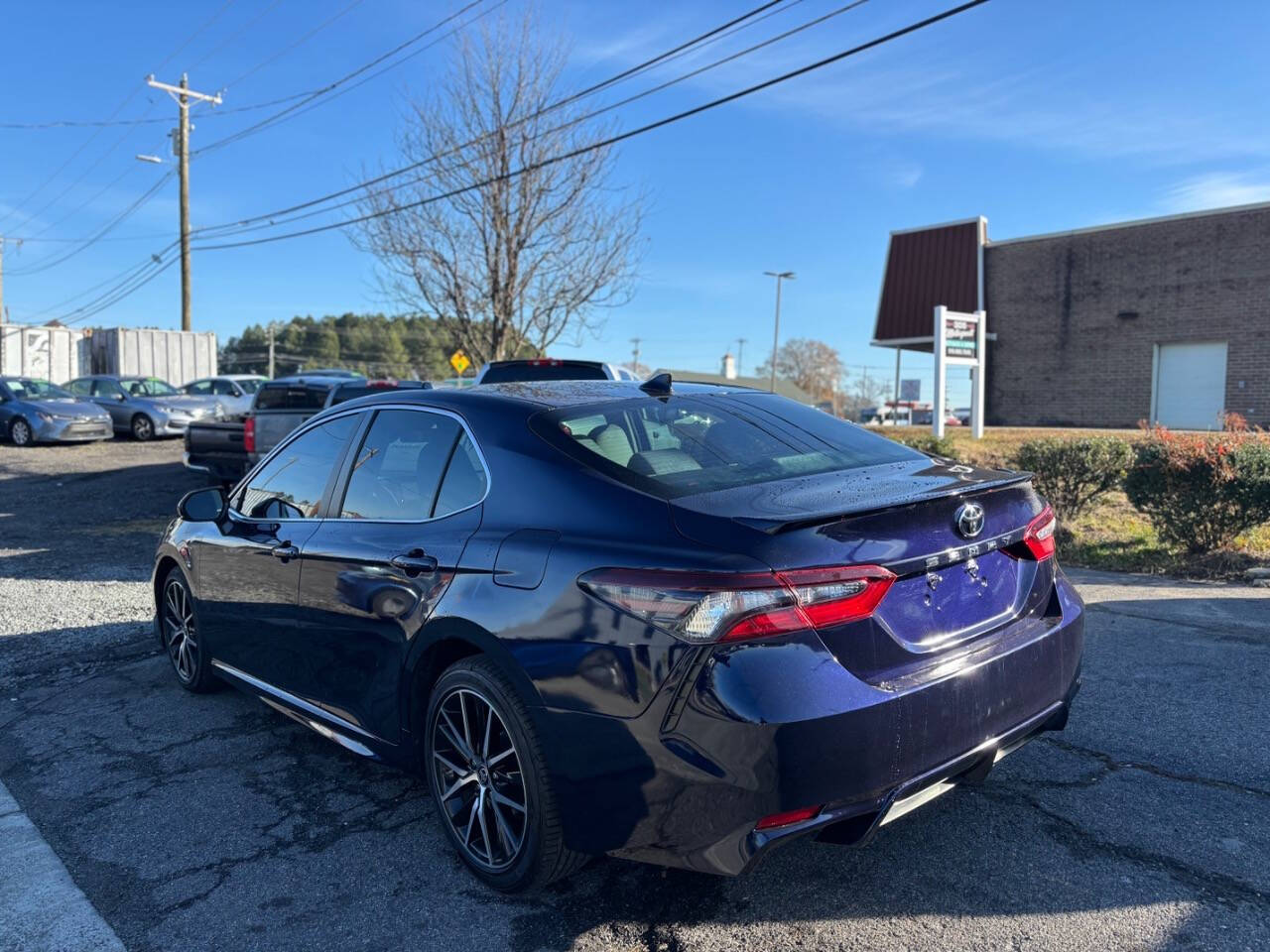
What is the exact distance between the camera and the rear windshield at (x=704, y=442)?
121 inches

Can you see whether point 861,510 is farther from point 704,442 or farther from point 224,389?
point 224,389

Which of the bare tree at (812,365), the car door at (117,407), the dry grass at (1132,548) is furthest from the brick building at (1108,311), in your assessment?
the bare tree at (812,365)

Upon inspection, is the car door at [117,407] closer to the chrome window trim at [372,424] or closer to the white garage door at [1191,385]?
the chrome window trim at [372,424]

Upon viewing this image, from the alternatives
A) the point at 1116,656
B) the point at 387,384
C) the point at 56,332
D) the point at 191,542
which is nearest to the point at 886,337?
the point at 387,384

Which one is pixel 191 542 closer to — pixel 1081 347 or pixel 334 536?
A: pixel 334 536

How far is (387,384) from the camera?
12.0m

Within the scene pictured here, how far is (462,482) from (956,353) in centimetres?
1584

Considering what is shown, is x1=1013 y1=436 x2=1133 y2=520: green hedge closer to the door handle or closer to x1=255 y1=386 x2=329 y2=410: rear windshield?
the door handle

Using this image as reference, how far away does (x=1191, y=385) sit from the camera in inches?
895

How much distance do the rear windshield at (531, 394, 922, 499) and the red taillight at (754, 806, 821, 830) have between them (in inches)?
36.8

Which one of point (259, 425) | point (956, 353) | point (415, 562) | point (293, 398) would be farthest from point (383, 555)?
point (956, 353)

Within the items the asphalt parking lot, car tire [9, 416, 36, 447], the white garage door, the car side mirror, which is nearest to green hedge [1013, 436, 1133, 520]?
the asphalt parking lot

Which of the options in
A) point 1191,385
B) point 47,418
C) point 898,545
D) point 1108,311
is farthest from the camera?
point 1108,311

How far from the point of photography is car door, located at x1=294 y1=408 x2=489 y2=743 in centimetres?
326
